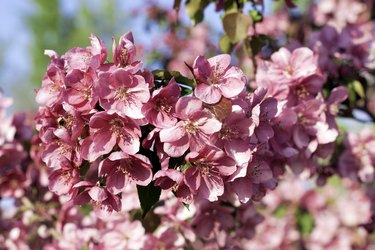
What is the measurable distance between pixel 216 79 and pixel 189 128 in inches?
6.2

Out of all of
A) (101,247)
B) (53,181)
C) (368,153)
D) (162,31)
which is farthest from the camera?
(162,31)

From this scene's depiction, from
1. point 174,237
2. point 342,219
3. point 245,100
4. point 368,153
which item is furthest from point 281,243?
point 245,100

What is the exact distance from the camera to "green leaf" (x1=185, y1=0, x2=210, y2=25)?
7.84 ft

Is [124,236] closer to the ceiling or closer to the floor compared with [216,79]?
closer to the floor

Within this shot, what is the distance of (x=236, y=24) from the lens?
2254 millimetres

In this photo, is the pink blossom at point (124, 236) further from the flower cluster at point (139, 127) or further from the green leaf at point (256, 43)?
the green leaf at point (256, 43)

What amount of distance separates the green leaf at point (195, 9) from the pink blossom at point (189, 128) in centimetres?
96

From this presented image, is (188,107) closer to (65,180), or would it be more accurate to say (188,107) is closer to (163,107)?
(163,107)

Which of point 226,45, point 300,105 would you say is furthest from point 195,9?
point 300,105

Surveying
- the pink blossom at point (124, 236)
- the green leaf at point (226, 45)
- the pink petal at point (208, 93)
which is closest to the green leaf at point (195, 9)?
the green leaf at point (226, 45)

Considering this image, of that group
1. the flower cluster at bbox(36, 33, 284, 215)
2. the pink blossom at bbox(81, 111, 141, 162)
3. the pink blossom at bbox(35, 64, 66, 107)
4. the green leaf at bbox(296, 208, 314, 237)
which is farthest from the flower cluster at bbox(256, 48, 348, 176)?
the green leaf at bbox(296, 208, 314, 237)

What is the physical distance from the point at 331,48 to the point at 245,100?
3.63 ft

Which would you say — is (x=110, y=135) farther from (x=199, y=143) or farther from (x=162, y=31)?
(x=162, y=31)

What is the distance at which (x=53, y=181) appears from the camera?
1.63 m
